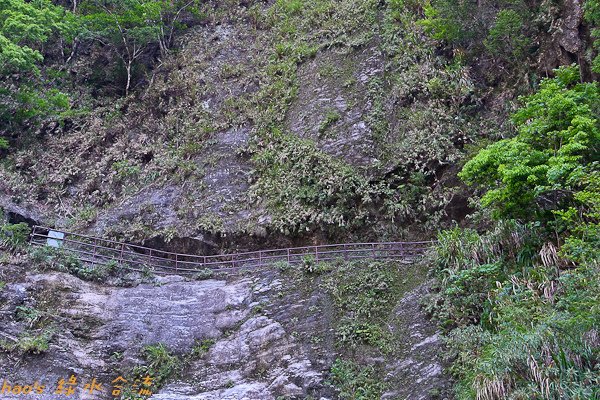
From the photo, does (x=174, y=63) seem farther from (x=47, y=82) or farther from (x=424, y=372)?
(x=424, y=372)

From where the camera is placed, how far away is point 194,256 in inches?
625

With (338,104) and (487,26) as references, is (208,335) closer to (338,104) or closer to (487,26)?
(338,104)

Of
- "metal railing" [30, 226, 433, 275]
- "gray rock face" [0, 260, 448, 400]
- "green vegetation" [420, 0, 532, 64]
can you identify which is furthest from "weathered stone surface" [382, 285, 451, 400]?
A: "green vegetation" [420, 0, 532, 64]

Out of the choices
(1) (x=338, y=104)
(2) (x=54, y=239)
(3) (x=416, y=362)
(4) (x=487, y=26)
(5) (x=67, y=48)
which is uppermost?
(5) (x=67, y=48)

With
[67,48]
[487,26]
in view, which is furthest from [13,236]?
[487,26]

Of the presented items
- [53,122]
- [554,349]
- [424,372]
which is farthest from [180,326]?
[53,122]

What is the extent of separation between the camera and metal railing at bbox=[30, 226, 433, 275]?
14117mm

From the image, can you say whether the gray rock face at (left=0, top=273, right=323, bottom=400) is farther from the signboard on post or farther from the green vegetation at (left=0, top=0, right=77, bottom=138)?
the green vegetation at (left=0, top=0, right=77, bottom=138)

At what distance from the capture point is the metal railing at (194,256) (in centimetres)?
1412

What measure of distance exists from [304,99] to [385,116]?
320 centimetres

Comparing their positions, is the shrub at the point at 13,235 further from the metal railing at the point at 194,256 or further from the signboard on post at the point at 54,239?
the signboard on post at the point at 54,239

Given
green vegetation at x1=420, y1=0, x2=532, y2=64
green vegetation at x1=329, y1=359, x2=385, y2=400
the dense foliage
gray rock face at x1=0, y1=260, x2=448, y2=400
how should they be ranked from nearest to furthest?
green vegetation at x1=329, y1=359, x2=385, y2=400 < gray rock face at x1=0, y1=260, x2=448, y2=400 < green vegetation at x1=420, y1=0, x2=532, y2=64 < the dense foliage

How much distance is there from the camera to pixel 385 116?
55.8 feet

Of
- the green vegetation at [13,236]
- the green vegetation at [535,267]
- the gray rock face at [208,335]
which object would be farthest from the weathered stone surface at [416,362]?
the green vegetation at [13,236]
